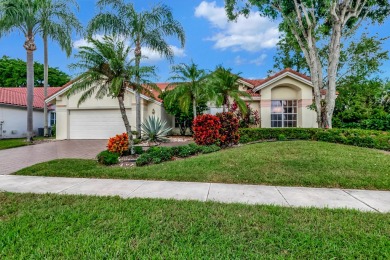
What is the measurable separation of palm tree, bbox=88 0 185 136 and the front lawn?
9.04 metres

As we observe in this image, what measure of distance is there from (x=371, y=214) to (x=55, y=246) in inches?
200

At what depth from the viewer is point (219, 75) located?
13211 mm

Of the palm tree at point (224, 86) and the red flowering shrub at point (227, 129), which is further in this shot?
the palm tree at point (224, 86)

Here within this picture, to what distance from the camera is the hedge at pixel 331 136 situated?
10297 mm

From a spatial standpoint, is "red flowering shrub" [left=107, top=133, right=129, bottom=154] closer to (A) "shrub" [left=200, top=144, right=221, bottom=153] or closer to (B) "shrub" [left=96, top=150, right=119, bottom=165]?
(B) "shrub" [left=96, top=150, right=119, bottom=165]

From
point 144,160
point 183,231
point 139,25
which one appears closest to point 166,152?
point 144,160

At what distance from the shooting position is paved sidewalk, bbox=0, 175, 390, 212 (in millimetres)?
4488

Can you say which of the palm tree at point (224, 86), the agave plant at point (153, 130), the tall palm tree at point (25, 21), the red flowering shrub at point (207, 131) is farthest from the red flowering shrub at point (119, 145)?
the tall palm tree at point (25, 21)

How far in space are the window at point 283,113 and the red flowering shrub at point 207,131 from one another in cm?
843

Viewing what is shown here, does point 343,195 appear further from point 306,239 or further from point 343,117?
point 343,117

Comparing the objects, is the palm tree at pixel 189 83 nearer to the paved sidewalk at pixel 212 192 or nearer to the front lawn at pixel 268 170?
the front lawn at pixel 268 170

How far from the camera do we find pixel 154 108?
16875 millimetres

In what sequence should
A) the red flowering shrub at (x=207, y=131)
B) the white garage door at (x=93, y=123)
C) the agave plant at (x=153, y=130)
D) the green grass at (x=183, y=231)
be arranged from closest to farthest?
the green grass at (x=183, y=231) → the red flowering shrub at (x=207, y=131) → the agave plant at (x=153, y=130) → the white garage door at (x=93, y=123)

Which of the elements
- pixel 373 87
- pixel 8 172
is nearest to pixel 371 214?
pixel 8 172
